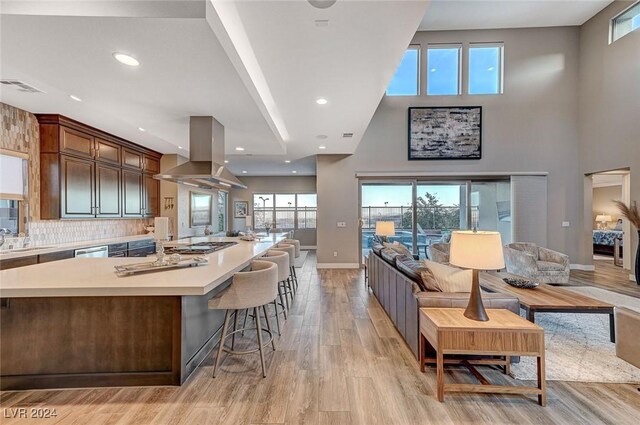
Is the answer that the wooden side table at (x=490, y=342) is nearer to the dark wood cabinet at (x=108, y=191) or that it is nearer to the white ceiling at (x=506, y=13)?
the dark wood cabinet at (x=108, y=191)

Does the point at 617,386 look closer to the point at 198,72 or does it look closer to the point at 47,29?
the point at 198,72

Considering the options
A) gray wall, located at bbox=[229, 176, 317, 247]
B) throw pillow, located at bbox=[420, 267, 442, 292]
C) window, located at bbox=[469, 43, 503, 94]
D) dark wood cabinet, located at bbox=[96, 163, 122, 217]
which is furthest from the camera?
gray wall, located at bbox=[229, 176, 317, 247]

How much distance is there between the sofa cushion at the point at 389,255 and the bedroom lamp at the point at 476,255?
1296mm

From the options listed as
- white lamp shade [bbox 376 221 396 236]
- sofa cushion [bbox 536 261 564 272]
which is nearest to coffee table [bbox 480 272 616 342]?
white lamp shade [bbox 376 221 396 236]

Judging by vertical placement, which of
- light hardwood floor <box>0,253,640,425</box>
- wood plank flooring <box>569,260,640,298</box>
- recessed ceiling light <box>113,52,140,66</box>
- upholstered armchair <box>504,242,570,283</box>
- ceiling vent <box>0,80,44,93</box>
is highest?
ceiling vent <box>0,80,44,93</box>

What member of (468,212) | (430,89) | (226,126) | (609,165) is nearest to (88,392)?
(226,126)

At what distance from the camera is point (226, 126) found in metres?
3.85

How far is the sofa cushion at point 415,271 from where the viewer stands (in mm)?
2453

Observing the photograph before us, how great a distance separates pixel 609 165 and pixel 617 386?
19.6 feet

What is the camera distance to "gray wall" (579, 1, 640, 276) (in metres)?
5.43

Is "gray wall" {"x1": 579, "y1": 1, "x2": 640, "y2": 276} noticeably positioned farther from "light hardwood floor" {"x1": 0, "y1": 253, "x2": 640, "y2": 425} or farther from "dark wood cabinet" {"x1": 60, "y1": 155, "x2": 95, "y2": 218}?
"dark wood cabinet" {"x1": 60, "y1": 155, "x2": 95, "y2": 218}

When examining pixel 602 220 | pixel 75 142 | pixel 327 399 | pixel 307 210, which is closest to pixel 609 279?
pixel 602 220

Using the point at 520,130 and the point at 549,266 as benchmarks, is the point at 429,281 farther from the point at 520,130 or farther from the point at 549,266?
the point at 520,130

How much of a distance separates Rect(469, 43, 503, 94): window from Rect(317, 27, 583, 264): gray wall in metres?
0.16
